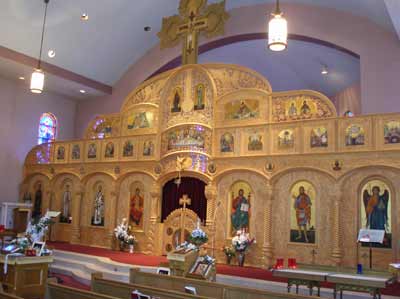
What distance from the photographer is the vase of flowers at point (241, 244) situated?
458 inches

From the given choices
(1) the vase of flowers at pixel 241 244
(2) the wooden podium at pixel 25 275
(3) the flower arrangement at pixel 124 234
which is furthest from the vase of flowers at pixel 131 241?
(2) the wooden podium at pixel 25 275

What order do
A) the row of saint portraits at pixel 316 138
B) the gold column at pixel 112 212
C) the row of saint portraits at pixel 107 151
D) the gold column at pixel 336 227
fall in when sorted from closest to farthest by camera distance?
the row of saint portraits at pixel 316 138
the gold column at pixel 336 227
the row of saint portraits at pixel 107 151
the gold column at pixel 112 212

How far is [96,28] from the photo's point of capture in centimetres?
1612

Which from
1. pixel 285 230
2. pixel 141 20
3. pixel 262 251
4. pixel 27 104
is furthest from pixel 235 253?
pixel 27 104

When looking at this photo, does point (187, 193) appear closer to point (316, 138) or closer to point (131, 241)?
point (131, 241)

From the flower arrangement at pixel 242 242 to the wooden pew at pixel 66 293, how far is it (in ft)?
19.7

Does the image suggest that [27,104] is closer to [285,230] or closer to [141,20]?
[141,20]

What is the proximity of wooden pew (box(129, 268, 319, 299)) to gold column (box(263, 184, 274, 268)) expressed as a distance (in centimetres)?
484

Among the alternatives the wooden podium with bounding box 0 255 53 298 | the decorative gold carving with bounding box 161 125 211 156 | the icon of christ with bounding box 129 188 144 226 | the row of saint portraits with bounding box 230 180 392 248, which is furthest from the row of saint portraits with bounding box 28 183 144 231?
the wooden podium with bounding box 0 255 53 298

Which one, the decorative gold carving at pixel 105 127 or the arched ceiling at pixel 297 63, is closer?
the decorative gold carving at pixel 105 127

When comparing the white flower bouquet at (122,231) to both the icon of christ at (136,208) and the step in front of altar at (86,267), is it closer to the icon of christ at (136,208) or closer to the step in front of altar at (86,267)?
the icon of christ at (136,208)

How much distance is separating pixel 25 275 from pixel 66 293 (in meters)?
2.56

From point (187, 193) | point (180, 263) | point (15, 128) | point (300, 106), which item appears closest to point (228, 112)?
point (300, 106)

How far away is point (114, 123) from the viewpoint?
15.8 meters
